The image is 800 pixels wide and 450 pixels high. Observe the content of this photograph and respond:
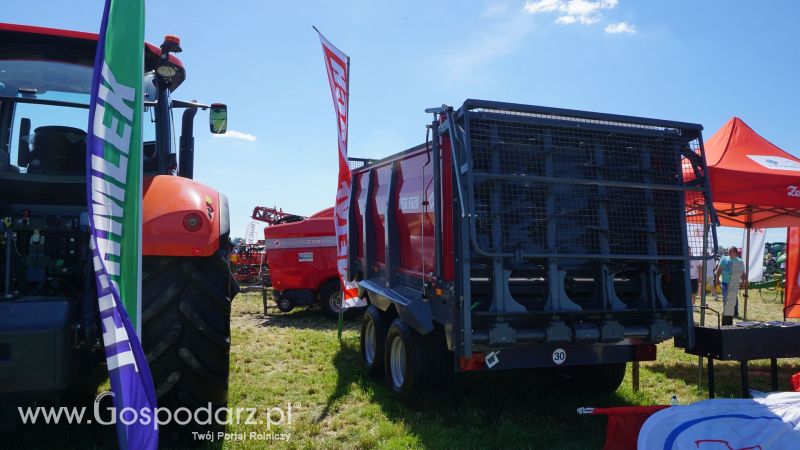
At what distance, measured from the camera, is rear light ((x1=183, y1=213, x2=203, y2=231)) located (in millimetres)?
2984

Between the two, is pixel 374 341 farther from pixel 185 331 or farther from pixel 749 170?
pixel 749 170

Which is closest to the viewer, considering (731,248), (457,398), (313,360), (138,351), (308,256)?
(138,351)

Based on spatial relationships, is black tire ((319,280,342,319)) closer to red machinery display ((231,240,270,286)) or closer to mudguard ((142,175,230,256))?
mudguard ((142,175,230,256))

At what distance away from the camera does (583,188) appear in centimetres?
398

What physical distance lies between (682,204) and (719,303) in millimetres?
12217

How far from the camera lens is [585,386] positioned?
15.9 feet

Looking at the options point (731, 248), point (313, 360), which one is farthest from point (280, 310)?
point (731, 248)

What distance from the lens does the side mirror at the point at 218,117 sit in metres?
4.30

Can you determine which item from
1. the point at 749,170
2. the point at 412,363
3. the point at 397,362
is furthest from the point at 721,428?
the point at 749,170

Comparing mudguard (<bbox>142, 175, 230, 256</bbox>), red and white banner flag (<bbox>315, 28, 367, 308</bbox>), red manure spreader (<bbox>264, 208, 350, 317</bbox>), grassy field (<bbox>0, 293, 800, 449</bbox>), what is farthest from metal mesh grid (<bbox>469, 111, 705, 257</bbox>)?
red manure spreader (<bbox>264, 208, 350, 317</bbox>)

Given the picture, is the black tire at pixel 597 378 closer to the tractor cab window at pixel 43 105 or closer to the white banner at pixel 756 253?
the tractor cab window at pixel 43 105

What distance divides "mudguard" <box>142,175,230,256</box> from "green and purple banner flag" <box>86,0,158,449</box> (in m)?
0.57

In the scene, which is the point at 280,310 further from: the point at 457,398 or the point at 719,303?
the point at 719,303

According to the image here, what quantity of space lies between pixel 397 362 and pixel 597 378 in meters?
1.85
